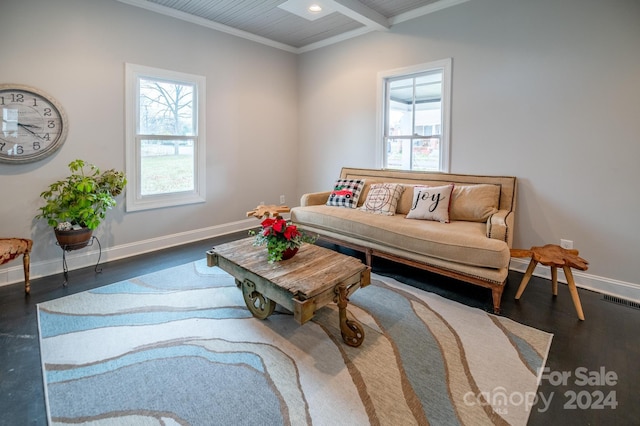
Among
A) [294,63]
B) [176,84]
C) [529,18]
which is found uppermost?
[294,63]

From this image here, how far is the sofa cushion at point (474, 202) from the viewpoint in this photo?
325 centimetres

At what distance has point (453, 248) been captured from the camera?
2.69 m

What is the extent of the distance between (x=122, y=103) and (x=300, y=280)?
3.02 metres

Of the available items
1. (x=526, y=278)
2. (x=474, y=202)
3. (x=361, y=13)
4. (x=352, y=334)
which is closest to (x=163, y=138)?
(x=361, y=13)

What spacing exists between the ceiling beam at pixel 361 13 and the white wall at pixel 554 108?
193 mm

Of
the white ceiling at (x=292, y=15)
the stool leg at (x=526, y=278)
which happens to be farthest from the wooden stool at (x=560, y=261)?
the white ceiling at (x=292, y=15)

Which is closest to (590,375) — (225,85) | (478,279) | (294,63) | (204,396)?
(478,279)

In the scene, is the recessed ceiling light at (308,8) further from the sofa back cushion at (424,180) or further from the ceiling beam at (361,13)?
the sofa back cushion at (424,180)

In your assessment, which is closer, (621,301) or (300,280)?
(300,280)

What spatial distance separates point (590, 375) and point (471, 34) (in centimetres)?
327

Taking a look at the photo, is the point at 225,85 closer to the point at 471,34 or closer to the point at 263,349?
the point at 471,34

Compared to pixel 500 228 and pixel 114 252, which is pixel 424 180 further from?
pixel 114 252

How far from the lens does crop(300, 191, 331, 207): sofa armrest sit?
4.16 meters

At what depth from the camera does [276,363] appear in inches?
75.0
